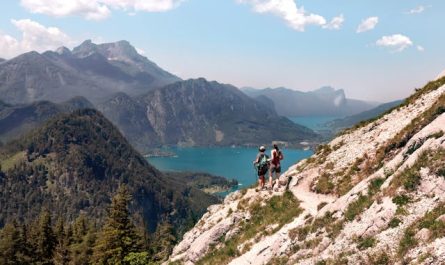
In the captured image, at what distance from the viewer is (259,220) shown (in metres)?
35.6

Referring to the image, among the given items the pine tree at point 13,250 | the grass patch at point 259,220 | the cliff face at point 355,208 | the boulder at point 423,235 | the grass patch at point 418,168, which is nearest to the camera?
the boulder at point 423,235

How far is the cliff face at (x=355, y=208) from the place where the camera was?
20.2 meters

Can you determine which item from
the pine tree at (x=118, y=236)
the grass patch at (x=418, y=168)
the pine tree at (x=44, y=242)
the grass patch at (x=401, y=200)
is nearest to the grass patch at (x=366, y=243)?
the grass patch at (x=401, y=200)

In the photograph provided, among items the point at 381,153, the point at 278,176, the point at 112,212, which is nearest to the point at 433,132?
the point at 381,153

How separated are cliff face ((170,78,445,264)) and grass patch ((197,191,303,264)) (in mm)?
104

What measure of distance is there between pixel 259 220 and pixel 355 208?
12053mm

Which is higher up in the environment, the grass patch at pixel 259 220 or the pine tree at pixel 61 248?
the grass patch at pixel 259 220

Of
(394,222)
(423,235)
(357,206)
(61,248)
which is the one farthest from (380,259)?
(61,248)

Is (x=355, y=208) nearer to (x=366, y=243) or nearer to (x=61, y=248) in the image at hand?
(x=366, y=243)

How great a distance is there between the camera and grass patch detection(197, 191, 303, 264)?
1276 inches

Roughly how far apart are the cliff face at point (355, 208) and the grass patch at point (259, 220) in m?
0.10

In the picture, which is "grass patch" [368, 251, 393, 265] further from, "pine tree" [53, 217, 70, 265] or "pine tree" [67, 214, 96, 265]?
"pine tree" [53, 217, 70, 265]

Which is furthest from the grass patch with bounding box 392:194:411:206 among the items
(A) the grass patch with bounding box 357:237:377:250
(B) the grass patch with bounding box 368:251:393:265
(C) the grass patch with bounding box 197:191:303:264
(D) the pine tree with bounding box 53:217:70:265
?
(D) the pine tree with bounding box 53:217:70:265

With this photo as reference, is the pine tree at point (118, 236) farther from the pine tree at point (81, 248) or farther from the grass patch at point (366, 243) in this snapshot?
the grass patch at point (366, 243)
